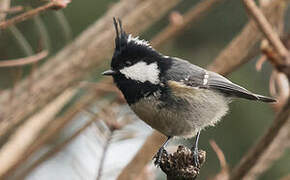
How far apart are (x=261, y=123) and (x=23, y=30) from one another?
180 centimetres

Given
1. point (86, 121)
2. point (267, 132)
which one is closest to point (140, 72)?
point (86, 121)

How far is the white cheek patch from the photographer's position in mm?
2256

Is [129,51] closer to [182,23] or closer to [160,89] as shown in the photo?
[160,89]

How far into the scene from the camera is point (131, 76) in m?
2.26

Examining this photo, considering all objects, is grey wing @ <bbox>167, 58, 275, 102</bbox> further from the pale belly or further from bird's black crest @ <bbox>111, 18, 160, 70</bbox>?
bird's black crest @ <bbox>111, 18, 160, 70</bbox>

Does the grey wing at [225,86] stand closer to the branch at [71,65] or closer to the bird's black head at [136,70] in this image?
the bird's black head at [136,70]

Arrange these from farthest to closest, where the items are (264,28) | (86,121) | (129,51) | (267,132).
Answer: (86,121) → (129,51) → (264,28) → (267,132)

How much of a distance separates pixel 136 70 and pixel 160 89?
0.13 metres

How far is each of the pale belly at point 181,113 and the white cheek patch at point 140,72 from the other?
0.08 m

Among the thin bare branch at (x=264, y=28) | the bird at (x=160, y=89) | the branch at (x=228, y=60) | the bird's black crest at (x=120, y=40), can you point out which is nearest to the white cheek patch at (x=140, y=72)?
the bird at (x=160, y=89)

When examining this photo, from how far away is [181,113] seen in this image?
7.52 feet

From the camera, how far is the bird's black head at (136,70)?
7.31ft

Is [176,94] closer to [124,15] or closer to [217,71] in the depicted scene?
[217,71]

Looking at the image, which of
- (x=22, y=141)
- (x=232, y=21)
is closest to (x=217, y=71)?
(x=22, y=141)
